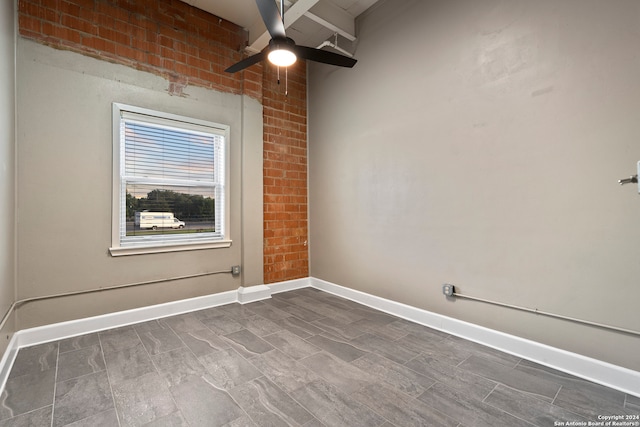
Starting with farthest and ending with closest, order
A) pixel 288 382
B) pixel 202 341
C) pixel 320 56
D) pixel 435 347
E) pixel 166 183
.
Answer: pixel 166 183, pixel 202 341, pixel 435 347, pixel 320 56, pixel 288 382

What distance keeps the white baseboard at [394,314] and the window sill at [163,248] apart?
62 centimetres

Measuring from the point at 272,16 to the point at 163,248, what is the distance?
8.74 ft

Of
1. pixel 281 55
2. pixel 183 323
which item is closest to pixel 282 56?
pixel 281 55

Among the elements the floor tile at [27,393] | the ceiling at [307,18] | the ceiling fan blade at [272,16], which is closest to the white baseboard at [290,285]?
the floor tile at [27,393]

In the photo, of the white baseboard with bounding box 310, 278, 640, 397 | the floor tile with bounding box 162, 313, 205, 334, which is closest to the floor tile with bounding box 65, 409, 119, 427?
the floor tile with bounding box 162, 313, 205, 334

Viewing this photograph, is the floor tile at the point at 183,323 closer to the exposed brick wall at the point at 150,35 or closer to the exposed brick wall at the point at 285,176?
the exposed brick wall at the point at 285,176

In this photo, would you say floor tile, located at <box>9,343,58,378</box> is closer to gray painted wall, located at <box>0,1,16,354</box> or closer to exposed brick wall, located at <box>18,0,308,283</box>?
gray painted wall, located at <box>0,1,16,354</box>

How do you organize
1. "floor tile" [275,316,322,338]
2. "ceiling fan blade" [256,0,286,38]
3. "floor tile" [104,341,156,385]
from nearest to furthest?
"ceiling fan blade" [256,0,286,38] → "floor tile" [104,341,156,385] → "floor tile" [275,316,322,338]

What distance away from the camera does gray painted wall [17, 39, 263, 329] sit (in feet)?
8.30

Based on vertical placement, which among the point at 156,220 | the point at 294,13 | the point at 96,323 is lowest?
the point at 96,323

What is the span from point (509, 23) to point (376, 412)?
3153 millimetres

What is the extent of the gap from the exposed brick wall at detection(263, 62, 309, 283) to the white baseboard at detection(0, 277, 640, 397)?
1.52 ft

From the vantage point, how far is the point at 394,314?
325 cm

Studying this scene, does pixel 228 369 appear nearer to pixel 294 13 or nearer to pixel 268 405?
pixel 268 405
